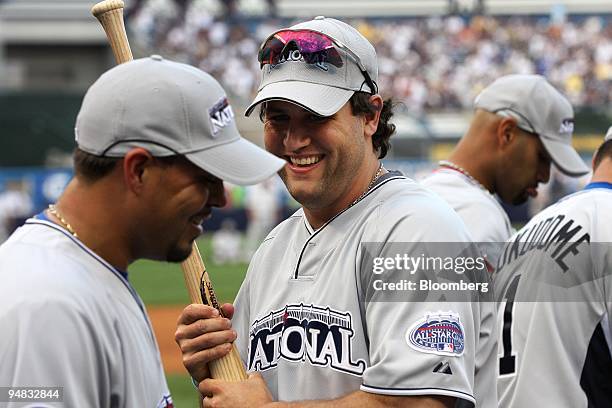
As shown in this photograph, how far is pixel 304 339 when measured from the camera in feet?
8.07

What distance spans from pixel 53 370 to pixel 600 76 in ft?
85.6

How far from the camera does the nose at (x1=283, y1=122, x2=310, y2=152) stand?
8.65 ft

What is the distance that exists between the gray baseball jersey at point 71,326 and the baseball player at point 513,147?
226 centimetres

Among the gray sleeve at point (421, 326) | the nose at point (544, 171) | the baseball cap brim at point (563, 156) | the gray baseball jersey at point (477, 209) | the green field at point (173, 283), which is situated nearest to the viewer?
the gray sleeve at point (421, 326)

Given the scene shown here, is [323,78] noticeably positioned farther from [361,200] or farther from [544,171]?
[544,171]

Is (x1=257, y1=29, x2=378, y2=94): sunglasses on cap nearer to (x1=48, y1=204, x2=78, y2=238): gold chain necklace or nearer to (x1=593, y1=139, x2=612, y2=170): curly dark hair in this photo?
(x1=48, y1=204, x2=78, y2=238): gold chain necklace

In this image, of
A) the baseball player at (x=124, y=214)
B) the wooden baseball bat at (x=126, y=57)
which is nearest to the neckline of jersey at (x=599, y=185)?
the wooden baseball bat at (x=126, y=57)

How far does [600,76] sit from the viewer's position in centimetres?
2625

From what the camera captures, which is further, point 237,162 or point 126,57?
point 126,57

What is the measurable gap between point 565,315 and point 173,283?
1382 cm

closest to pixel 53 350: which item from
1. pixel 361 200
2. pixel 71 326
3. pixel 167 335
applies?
pixel 71 326

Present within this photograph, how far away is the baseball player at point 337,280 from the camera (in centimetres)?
228

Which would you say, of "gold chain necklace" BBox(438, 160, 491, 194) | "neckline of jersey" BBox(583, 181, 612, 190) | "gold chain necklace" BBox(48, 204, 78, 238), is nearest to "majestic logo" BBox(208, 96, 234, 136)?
"gold chain necklace" BBox(48, 204, 78, 238)

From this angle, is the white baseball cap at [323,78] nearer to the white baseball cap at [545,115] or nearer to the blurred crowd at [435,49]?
the white baseball cap at [545,115]
